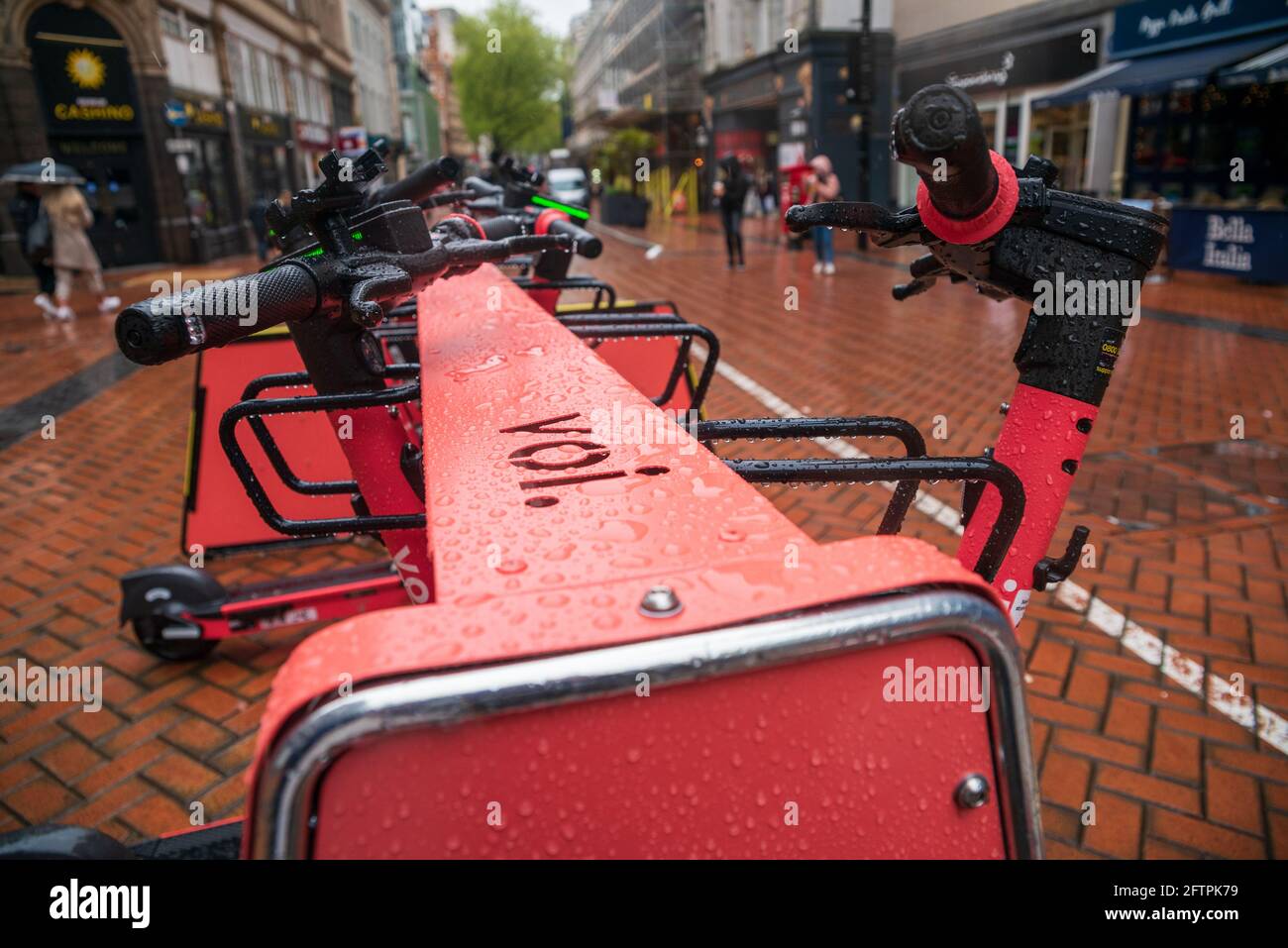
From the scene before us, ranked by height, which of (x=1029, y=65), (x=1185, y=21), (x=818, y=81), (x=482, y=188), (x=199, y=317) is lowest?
(x=199, y=317)

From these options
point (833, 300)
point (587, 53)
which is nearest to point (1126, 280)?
point (833, 300)

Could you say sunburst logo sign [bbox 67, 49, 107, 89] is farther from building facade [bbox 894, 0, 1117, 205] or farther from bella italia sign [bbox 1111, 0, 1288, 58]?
bella italia sign [bbox 1111, 0, 1288, 58]

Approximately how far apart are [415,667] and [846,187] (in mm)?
25316

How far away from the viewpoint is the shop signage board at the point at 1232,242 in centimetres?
1052

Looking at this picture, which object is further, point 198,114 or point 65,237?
point 198,114

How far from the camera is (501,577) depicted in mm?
801

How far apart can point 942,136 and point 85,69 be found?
2059cm

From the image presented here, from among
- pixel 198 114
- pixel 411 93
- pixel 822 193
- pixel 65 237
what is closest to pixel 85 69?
pixel 198 114

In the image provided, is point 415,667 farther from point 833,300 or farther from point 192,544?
point 833,300

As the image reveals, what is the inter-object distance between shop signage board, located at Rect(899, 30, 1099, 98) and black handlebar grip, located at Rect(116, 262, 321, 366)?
16.4 metres

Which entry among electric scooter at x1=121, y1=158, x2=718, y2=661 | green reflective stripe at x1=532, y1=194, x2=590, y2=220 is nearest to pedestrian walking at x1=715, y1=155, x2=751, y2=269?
electric scooter at x1=121, y1=158, x2=718, y2=661

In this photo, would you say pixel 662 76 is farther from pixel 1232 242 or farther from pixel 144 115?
pixel 1232 242

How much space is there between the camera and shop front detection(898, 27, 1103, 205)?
16469 mm

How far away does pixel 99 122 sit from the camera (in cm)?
1672
